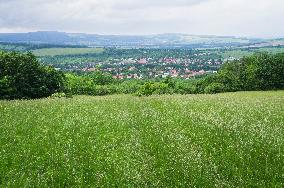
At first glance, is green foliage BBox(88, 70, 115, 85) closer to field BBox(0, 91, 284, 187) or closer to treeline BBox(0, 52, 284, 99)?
treeline BBox(0, 52, 284, 99)

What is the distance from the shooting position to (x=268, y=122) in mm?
21234

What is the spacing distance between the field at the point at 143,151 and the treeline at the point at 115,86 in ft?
92.3

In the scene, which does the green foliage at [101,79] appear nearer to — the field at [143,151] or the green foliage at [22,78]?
the green foliage at [22,78]

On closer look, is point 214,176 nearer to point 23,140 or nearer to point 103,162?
point 103,162

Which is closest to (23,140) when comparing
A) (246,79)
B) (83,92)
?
(83,92)

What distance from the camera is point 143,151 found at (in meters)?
15.0

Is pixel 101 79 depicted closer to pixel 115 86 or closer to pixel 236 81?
pixel 115 86

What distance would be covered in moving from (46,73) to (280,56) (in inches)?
1890

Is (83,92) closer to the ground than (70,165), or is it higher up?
closer to the ground

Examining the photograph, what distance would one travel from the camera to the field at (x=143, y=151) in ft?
37.3

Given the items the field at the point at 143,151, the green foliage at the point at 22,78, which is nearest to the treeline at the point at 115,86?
the green foliage at the point at 22,78

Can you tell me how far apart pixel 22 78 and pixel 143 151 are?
4409 centimetres

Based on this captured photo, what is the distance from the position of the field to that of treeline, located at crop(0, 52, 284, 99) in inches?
1108

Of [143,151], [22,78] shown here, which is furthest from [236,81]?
[143,151]
